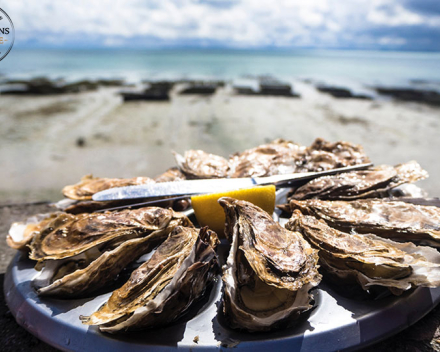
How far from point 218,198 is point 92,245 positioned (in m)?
0.64

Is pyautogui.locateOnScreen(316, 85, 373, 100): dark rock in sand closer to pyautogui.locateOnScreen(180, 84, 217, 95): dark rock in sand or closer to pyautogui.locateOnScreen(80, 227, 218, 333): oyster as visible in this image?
pyautogui.locateOnScreen(180, 84, 217, 95): dark rock in sand

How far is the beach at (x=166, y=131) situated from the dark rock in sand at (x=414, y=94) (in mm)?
557

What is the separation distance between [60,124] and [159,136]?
8.98 ft

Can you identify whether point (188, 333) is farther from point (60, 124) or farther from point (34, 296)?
point (60, 124)


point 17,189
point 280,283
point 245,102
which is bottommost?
point 17,189

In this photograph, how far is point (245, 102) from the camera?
9.36 m

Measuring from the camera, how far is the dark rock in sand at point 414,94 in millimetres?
8806

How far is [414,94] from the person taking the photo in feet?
31.9

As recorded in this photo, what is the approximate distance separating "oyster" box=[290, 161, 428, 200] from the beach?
89.3 inches

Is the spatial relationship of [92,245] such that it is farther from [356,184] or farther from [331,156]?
[331,156]

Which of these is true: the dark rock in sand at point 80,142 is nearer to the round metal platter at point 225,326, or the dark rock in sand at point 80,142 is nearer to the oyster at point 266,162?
the oyster at point 266,162

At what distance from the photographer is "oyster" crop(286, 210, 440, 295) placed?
1257 millimetres

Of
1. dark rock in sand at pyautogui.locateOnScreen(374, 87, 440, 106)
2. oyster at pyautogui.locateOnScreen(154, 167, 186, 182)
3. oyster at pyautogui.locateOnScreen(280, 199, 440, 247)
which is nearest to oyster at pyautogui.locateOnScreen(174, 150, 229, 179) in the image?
oyster at pyautogui.locateOnScreen(154, 167, 186, 182)

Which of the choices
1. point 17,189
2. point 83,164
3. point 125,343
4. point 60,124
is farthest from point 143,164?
point 125,343
